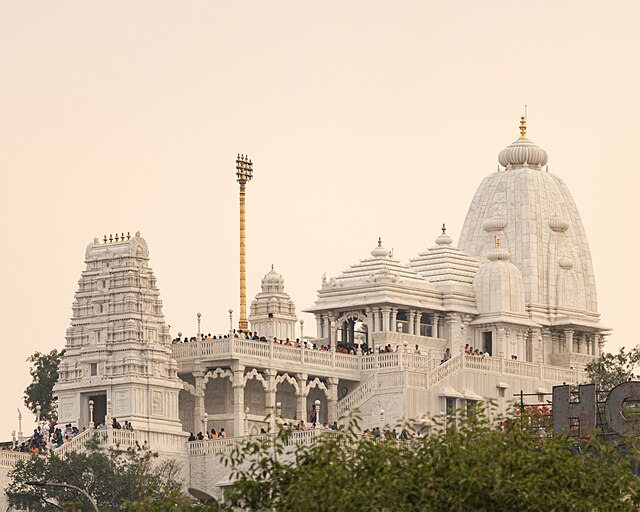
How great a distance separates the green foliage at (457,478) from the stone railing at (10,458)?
43.3 metres

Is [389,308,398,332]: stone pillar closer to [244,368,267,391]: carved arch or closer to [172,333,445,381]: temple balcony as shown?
[172,333,445,381]: temple balcony

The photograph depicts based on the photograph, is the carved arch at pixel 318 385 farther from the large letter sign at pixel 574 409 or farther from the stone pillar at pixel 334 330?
the large letter sign at pixel 574 409

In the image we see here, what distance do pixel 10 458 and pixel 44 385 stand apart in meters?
28.9

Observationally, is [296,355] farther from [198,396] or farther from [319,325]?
[319,325]

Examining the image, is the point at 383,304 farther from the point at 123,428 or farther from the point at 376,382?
the point at 123,428

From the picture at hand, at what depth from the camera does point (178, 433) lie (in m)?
123

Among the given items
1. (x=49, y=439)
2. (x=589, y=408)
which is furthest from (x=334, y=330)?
(x=589, y=408)

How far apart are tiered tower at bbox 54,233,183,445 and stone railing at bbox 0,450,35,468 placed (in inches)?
252

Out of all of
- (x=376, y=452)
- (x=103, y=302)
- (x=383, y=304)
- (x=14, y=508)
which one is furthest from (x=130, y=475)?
(x=376, y=452)

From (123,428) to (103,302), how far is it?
870cm

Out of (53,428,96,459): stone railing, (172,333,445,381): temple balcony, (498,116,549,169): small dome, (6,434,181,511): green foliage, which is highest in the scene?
(498,116,549,169): small dome

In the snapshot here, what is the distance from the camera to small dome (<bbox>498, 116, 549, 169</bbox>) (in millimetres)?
157875

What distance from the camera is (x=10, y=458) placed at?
116 m

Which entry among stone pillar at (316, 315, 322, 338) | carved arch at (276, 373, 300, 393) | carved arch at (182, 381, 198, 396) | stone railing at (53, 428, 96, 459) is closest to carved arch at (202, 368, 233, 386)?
carved arch at (182, 381, 198, 396)
